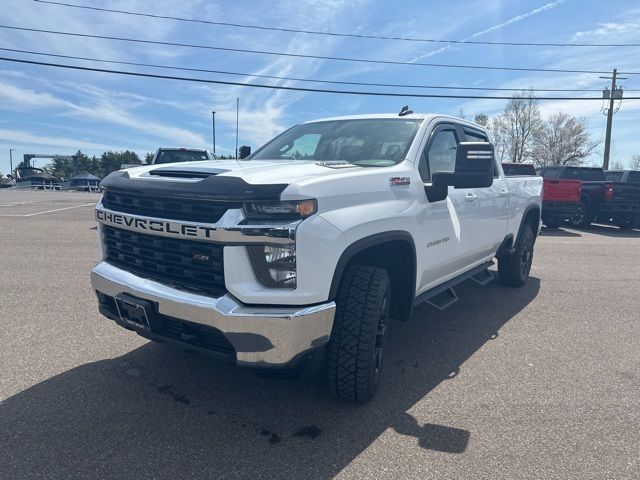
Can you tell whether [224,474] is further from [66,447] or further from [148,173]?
[148,173]

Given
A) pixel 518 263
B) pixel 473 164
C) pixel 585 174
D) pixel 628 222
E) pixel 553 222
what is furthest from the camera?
pixel 585 174

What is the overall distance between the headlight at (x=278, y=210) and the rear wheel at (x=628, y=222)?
14.4 meters

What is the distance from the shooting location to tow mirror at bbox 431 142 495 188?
3.18m

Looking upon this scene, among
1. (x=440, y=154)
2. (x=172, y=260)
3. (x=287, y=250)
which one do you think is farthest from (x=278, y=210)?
(x=440, y=154)

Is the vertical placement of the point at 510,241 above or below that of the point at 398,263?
below

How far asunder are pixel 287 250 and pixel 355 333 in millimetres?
727

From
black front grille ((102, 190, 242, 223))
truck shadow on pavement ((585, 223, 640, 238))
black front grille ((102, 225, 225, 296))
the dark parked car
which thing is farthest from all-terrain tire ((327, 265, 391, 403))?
the dark parked car

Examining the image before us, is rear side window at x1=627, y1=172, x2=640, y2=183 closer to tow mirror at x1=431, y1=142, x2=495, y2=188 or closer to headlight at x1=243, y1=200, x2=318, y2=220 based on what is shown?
tow mirror at x1=431, y1=142, x2=495, y2=188

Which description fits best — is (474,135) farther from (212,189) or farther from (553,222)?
(553,222)

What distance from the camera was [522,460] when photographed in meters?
2.54

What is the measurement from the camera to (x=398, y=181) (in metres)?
3.21

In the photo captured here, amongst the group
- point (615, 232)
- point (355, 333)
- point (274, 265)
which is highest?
point (274, 265)

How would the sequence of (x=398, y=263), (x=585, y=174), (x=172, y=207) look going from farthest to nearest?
(x=585, y=174), (x=398, y=263), (x=172, y=207)

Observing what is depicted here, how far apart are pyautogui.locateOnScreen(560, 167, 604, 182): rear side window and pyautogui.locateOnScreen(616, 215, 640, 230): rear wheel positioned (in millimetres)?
1498
